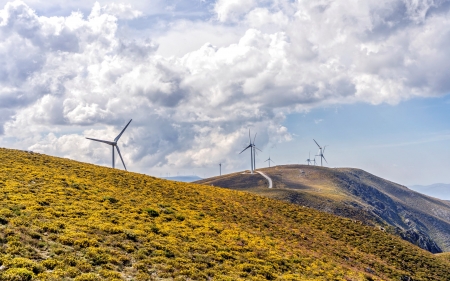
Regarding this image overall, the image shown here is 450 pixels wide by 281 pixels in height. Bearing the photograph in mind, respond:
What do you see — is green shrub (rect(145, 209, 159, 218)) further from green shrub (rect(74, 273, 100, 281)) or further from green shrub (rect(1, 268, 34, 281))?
green shrub (rect(1, 268, 34, 281))

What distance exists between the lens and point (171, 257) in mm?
25484

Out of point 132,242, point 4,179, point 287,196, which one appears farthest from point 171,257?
point 287,196

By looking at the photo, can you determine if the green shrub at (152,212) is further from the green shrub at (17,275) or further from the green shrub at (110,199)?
the green shrub at (17,275)

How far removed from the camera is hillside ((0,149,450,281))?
832 inches

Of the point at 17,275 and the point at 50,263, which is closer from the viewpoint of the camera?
the point at 17,275

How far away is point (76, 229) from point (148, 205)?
1705cm

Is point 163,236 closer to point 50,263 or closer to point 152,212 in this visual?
point 152,212

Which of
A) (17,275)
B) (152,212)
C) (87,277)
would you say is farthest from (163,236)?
(17,275)

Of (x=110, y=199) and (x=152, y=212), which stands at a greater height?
(x=110, y=199)

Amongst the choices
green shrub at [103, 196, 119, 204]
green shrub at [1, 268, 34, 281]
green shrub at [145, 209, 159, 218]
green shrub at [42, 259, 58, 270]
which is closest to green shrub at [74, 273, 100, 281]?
green shrub at [42, 259, 58, 270]

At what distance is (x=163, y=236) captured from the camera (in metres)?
30.7

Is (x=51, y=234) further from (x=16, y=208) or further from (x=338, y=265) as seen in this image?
(x=338, y=265)

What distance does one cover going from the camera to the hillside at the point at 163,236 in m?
21.1

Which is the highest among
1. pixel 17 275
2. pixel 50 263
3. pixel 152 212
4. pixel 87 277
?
pixel 152 212
